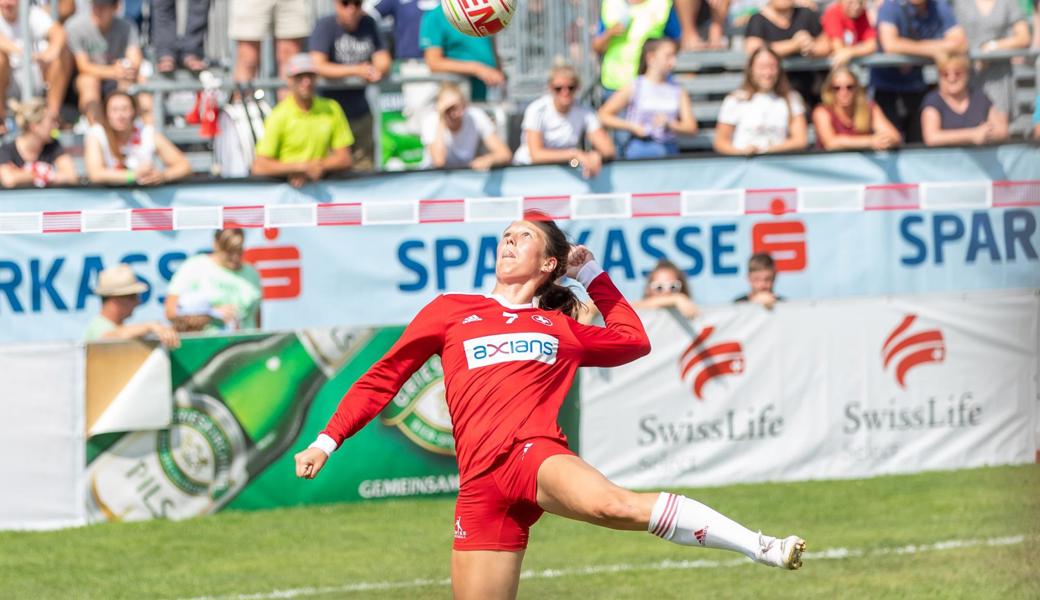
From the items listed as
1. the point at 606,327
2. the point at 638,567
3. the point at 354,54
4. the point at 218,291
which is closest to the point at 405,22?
the point at 354,54

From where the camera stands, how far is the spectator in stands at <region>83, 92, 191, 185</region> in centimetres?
1225

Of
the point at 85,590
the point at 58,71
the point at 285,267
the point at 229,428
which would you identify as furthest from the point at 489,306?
the point at 58,71

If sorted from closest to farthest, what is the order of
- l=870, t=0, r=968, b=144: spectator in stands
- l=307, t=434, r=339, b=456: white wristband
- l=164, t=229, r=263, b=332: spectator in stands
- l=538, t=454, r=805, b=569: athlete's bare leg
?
l=538, t=454, r=805, b=569: athlete's bare leg < l=307, t=434, r=339, b=456: white wristband < l=164, t=229, r=263, b=332: spectator in stands < l=870, t=0, r=968, b=144: spectator in stands

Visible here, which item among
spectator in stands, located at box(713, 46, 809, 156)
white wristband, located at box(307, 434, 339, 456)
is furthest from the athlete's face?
Result: spectator in stands, located at box(713, 46, 809, 156)

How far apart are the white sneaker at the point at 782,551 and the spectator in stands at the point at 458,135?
290 inches

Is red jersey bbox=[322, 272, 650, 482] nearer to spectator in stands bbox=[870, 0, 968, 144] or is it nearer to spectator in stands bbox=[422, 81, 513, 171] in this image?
spectator in stands bbox=[422, 81, 513, 171]

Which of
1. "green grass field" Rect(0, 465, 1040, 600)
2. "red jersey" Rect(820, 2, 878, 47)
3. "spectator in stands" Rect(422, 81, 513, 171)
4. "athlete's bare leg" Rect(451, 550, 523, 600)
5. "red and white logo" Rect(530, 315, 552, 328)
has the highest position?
"red jersey" Rect(820, 2, 878, 47)

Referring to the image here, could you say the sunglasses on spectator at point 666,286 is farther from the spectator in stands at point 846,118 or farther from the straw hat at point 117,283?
the straw hat at point 117,283

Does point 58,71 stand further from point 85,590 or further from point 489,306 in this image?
point 489,306

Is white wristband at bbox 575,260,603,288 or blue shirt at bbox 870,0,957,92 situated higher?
blue shirt at bbox 870,0,957,92

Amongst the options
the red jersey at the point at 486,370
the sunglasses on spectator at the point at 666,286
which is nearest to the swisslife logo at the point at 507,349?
the red jersey at the point at 486,370

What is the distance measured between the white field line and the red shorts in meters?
3.12

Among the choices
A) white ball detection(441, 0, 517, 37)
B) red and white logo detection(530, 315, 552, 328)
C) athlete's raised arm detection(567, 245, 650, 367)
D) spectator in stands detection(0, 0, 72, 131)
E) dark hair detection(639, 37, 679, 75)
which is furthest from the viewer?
dark hair detection(639, 37, 679, 75)

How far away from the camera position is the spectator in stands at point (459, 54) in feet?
44.2
